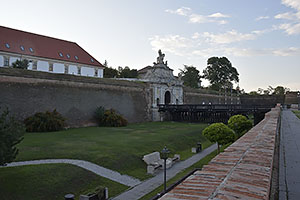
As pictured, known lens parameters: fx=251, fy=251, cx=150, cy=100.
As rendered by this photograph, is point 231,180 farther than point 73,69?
No

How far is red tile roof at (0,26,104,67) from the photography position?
110 feet

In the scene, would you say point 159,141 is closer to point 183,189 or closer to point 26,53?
point 183,189

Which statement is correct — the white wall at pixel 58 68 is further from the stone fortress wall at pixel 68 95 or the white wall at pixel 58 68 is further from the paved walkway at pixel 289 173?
the paved walkway at pixel 289 173

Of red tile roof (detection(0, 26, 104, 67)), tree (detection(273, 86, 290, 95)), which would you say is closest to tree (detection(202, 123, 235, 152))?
red tile roof (detection(0, 26, 104, 67))

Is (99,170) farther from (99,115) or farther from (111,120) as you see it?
(99,115)

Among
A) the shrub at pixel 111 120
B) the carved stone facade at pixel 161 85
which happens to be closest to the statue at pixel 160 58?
the carved stone facade at pixel 161 85

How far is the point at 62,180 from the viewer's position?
33.6ft

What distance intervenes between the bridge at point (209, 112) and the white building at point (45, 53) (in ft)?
49.4

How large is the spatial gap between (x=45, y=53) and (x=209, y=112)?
2496 cm

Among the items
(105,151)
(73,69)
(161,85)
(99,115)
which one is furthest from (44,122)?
(161,85)

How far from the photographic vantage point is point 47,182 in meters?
9.86

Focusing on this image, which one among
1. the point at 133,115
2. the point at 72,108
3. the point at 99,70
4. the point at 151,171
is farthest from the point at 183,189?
the point at 99,70

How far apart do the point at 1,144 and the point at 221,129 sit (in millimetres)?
11636

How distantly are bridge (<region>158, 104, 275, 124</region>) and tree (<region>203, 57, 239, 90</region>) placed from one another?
124 feet
